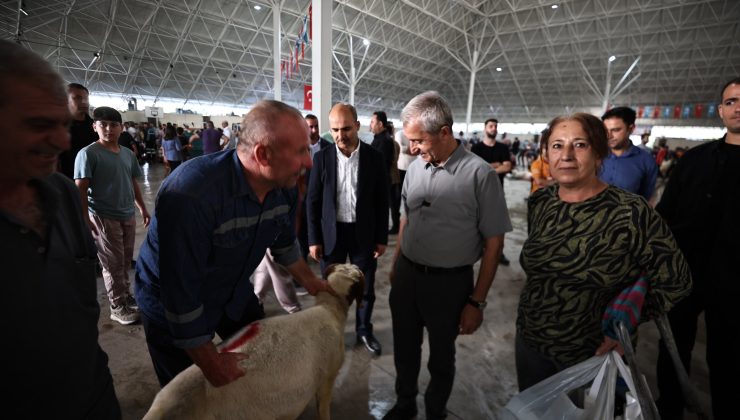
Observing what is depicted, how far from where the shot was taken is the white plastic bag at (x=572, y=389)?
1.21 meters

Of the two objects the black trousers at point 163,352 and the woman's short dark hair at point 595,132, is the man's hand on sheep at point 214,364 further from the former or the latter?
the woman's short dark hair at point 595,132

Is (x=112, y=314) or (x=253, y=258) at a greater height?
(x=253, y=258)

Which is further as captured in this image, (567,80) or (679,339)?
(567,80)

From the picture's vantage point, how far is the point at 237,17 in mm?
18344

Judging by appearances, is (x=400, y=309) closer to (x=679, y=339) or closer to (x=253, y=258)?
(x=253, y=258)

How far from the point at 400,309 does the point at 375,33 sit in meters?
21.7

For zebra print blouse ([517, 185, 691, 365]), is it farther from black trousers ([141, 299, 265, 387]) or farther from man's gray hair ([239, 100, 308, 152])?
black trousers ([141, 299, 265, 387])

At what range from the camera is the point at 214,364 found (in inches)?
45.5

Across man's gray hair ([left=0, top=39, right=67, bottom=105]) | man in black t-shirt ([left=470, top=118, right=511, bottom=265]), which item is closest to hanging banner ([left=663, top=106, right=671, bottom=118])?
man in black t-shirt ([left=470, top=118, right=511, bottom=265])

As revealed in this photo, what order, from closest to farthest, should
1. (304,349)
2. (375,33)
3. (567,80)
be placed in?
(304,349) → (375,33) → (567,80)

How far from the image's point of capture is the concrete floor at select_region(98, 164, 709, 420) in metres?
2.20

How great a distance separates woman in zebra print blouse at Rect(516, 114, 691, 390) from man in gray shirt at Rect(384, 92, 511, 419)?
0.23 m

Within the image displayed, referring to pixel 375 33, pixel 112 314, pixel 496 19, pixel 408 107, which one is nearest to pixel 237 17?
pixel 375 33

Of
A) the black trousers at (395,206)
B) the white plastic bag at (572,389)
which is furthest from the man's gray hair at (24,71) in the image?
the black trousers at (395,206)
